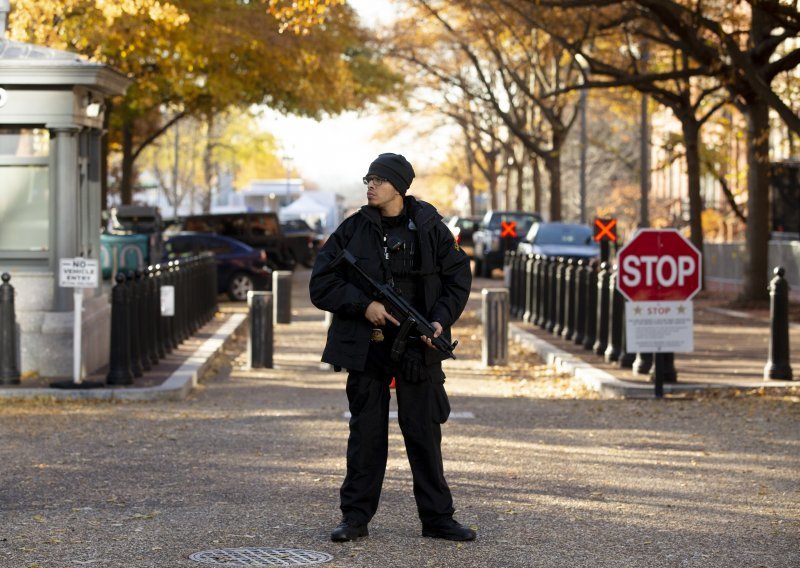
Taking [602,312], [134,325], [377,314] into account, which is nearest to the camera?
[377,314]

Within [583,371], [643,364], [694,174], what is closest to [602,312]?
[583,371]

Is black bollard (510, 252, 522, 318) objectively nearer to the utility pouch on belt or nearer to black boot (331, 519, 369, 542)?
black boot (331, 519, 369, 542)

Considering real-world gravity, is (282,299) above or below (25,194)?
below

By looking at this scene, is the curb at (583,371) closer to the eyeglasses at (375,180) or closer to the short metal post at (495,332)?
the short metal post at (495,332)

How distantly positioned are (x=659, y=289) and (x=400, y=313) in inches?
311

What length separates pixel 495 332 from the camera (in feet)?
61.6

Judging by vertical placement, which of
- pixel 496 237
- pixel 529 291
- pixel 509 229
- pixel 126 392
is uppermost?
pixel 509 229

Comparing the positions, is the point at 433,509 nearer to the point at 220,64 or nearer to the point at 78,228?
the point at 78,228

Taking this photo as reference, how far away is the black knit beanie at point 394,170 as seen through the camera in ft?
24.1

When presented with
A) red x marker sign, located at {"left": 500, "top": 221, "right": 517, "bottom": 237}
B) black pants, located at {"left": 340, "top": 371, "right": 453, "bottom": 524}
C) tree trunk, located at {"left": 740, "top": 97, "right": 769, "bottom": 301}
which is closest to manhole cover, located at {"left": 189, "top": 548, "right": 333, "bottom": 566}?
black pants, located at {"left": 340, "top": 371, "right": 453, "bottom": 524}

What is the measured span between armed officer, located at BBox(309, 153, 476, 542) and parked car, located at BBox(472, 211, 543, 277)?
35490 mm

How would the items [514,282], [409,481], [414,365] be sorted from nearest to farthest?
1. [414,365]
2. [409,481]
3. [514,282]

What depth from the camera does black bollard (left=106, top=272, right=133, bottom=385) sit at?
1470 cm

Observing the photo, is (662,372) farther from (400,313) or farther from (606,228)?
(606,228)
